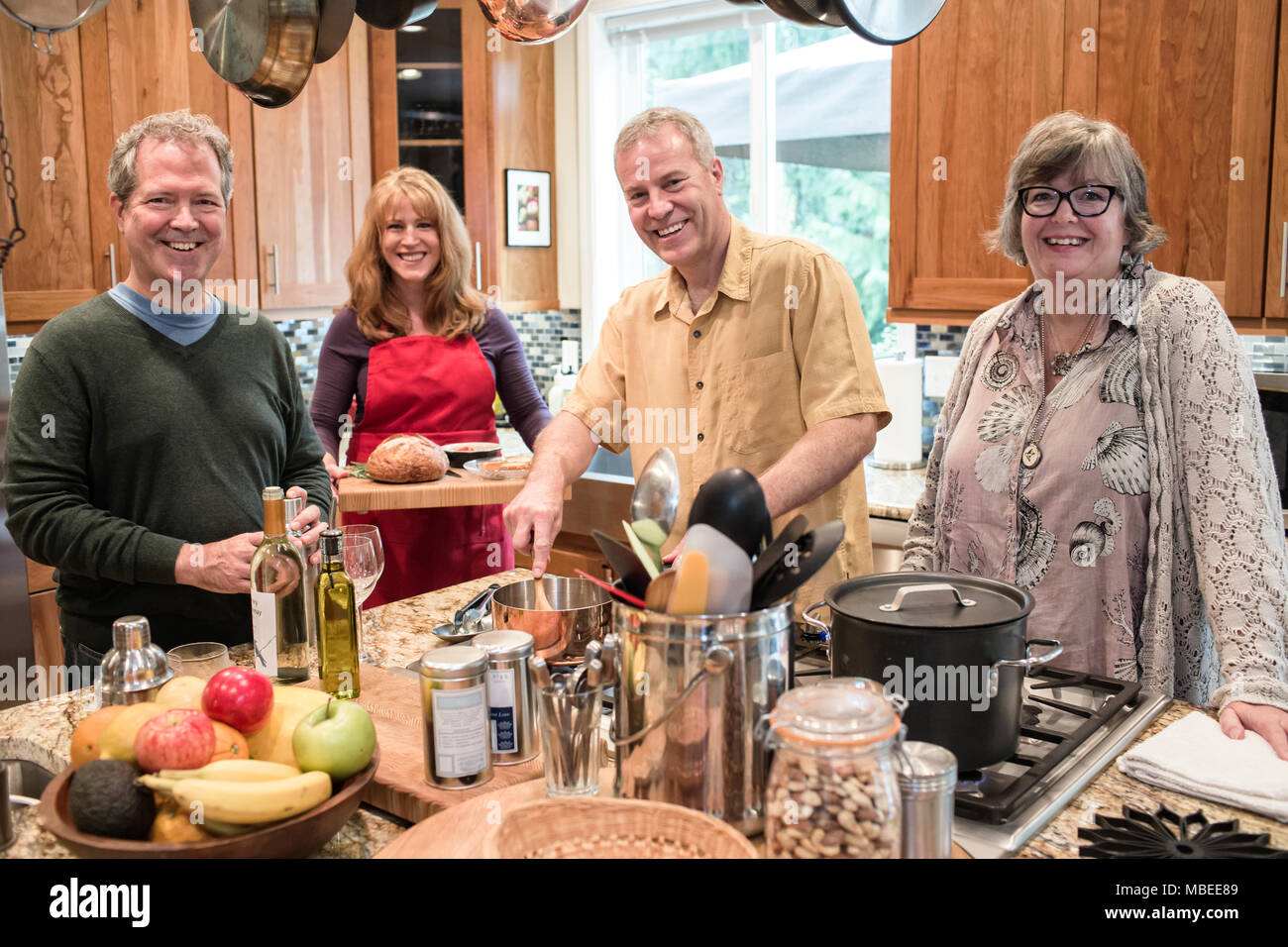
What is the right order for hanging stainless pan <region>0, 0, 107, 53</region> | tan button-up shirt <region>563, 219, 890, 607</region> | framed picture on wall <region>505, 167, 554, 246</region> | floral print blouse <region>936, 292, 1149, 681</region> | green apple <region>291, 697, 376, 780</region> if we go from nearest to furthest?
1. green apple <region>291, 697, 376, 780</region>
2. hanging stainless pan <region>0, 0, 107, 53</region>
3. floral print blouse <region>936, 292, 1149, 681</region>
4. tan button-up shirt <region>563, 219, 890, 607</region>
5. framed picture on wall <region>505, 167, 554, 246</region>

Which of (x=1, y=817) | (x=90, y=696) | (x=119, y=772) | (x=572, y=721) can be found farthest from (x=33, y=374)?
(x=572, y=721)

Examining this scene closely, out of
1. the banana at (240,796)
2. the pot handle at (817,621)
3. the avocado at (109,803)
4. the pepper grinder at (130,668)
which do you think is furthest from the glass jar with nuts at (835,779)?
the pepper grinder at (130,668)

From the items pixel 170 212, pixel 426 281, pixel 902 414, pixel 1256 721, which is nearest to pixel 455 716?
pixel 1256 721

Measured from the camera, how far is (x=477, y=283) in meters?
4.23

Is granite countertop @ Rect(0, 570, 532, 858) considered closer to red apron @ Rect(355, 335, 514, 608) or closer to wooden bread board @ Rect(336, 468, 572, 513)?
wooden bread board @ Rect(336, 468, 572, 513)

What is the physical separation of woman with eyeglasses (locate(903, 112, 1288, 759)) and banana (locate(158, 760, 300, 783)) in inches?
48.9

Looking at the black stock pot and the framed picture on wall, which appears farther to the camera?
the framed picture on wall

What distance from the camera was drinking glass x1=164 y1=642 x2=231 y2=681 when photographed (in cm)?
152

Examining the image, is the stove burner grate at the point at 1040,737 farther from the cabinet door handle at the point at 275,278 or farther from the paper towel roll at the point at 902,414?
the cabinet door handle at the point at 275,278

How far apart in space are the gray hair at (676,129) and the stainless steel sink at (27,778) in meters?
1.40

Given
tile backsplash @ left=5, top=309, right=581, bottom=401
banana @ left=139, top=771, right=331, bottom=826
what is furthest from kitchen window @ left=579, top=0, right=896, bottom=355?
banana @ left=139, top=771, right=331, bottom=826

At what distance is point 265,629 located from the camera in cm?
153

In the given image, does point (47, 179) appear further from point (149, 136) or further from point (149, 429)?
point (149, 429)
